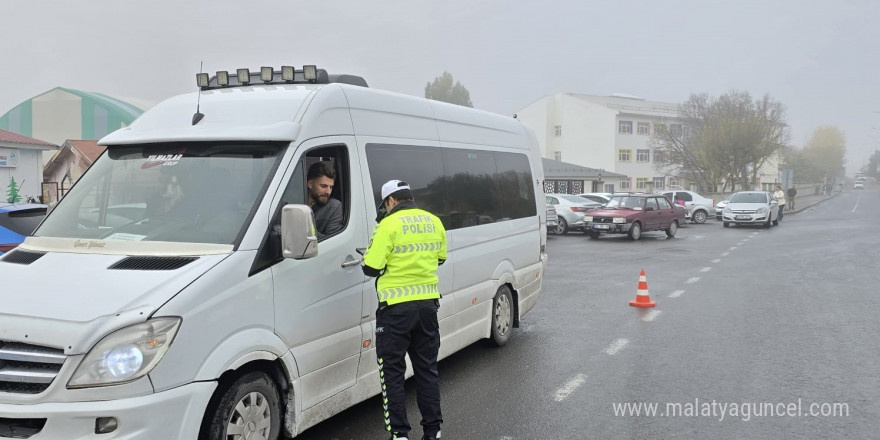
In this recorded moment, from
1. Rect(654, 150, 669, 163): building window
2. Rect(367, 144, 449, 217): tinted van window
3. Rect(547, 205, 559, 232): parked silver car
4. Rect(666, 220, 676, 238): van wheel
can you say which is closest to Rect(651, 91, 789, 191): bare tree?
Rect(654, 150, 669, 163): building window

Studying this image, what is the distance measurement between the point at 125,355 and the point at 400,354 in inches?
70.8

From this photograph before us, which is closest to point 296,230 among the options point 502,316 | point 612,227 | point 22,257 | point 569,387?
point 22,257

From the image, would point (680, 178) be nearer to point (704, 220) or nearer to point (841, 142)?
point (704, 220)

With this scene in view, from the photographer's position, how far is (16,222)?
776 centimetres

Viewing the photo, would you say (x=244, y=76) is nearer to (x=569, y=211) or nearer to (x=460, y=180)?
(x=460, y=180)

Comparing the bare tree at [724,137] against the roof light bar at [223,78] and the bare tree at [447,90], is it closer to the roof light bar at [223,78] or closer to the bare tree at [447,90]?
the bare tree at [447,90]

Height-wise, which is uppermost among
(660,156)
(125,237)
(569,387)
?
(660,156)

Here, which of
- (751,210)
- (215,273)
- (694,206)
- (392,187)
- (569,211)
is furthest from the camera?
(694,206)

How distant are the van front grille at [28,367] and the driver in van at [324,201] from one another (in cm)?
187

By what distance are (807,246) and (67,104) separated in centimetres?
5261

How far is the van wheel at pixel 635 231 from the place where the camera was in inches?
914

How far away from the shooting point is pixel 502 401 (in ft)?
18.9

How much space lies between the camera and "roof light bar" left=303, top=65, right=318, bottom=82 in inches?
202

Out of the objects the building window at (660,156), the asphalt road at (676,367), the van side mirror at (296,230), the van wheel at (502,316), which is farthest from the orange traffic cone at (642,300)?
the building window at (660,156)
